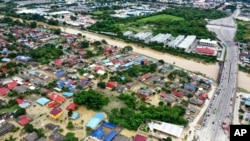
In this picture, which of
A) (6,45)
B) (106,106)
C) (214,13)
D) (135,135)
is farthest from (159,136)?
(214,13)

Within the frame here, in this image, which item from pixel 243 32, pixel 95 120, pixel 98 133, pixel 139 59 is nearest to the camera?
pixel 98 133

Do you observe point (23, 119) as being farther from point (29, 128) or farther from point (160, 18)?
point (160, 18)

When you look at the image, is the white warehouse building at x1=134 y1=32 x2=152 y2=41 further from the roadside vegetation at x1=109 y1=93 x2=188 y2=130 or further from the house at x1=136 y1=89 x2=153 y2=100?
the roadside vegetation at x1=109 y1=93 x2=188 y2=130

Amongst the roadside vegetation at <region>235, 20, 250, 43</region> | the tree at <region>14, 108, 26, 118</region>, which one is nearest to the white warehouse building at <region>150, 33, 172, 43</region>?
the roadside vegetation at <region>235, 20, 250, 43</region>

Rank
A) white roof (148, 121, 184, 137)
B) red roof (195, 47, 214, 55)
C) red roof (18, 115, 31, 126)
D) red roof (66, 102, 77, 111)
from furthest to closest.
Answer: red roof (195, 47, 214, 55), red roof (66, 102, 77, 111), red roof (18, 115, 31, 126), white roof (148, 121, 184, 137)

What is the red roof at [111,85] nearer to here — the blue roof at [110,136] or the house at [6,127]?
the blue roof at [110,136]

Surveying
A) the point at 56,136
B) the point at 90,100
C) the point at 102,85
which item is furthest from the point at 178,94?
the point at 56,136
